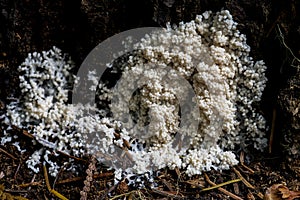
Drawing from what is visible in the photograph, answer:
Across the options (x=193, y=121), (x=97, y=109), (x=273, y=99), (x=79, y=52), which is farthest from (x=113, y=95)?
(x=273, y=99)

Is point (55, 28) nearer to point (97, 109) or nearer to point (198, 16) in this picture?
point (97, 109)

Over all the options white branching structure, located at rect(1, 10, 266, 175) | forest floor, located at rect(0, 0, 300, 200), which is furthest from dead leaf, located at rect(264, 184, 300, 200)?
white branching structure, located at rect(1, 10, 266, 175)

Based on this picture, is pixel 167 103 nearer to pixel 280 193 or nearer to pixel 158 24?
pixel 158 24

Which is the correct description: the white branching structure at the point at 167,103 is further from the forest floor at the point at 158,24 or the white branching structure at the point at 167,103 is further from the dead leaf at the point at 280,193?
the dead leaf at the point at 280,193

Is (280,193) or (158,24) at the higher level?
(158,24)

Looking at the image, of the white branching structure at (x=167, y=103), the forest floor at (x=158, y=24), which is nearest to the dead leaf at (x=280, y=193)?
the forest floor at (x=158, y=24)

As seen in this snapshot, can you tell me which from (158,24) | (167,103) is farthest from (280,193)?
(158,24)
